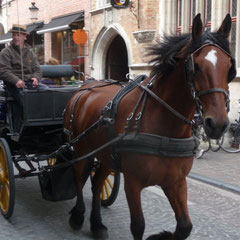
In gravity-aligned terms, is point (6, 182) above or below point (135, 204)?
below

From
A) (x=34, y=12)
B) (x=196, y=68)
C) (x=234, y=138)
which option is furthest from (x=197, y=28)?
(x=34, y=12)

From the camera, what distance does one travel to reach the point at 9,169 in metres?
4.51

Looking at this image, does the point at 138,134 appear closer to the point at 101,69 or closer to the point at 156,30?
the point at 156,30

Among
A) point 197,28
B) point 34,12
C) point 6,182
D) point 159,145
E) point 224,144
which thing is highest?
point 34,12

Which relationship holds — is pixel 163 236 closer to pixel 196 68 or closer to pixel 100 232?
pixel 100 232

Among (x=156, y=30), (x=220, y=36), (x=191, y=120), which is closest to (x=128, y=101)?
(x=191, y=120)

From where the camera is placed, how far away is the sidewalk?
6.63 m

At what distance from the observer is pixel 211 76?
2.71 m

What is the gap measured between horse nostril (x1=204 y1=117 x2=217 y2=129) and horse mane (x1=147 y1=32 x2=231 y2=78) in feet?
1.72

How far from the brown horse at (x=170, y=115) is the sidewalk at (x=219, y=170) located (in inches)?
126

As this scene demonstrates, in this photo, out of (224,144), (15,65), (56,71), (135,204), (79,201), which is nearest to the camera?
(135,204)

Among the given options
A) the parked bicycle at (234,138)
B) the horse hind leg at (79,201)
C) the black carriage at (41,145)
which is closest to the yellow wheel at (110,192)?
the black carriage at (41,145)

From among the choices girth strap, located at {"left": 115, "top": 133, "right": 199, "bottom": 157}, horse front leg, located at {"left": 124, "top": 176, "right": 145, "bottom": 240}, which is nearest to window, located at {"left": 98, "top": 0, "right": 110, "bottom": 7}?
girth strap, located at {"left": 115, "top": 133, "right": 199, "bottom": 157}

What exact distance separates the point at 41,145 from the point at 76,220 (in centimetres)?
137
